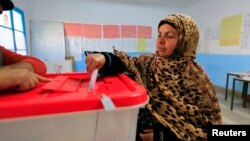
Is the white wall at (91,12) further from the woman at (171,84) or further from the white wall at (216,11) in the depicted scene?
the woman at (171,84)

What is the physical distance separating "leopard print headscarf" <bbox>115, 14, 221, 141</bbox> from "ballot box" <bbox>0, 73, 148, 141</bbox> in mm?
280

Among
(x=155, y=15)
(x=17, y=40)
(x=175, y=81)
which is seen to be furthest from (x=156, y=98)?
(x=155, y=15)

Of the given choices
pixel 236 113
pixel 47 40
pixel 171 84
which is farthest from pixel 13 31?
pixel 236 113

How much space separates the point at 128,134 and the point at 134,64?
38cm

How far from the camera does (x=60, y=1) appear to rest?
419cm

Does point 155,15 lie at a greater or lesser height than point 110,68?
greater

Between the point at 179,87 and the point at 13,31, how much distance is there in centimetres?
308

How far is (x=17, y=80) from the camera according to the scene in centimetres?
41

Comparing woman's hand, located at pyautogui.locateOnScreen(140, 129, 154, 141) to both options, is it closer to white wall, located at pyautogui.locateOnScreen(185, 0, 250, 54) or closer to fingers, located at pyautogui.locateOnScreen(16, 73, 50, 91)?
fingers, located at pyautogui.locateOnScreen(16, 73, 50, 91)

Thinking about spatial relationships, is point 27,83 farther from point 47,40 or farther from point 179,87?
point 47,40

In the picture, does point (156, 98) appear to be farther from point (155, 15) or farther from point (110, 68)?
point (155, 15)

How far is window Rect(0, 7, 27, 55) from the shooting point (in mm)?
2604

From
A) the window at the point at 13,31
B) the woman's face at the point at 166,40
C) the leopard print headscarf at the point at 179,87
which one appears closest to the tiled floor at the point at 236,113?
the leopard print headscarf at the point at 179,87

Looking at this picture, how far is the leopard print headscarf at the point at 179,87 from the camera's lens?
0.72 m
